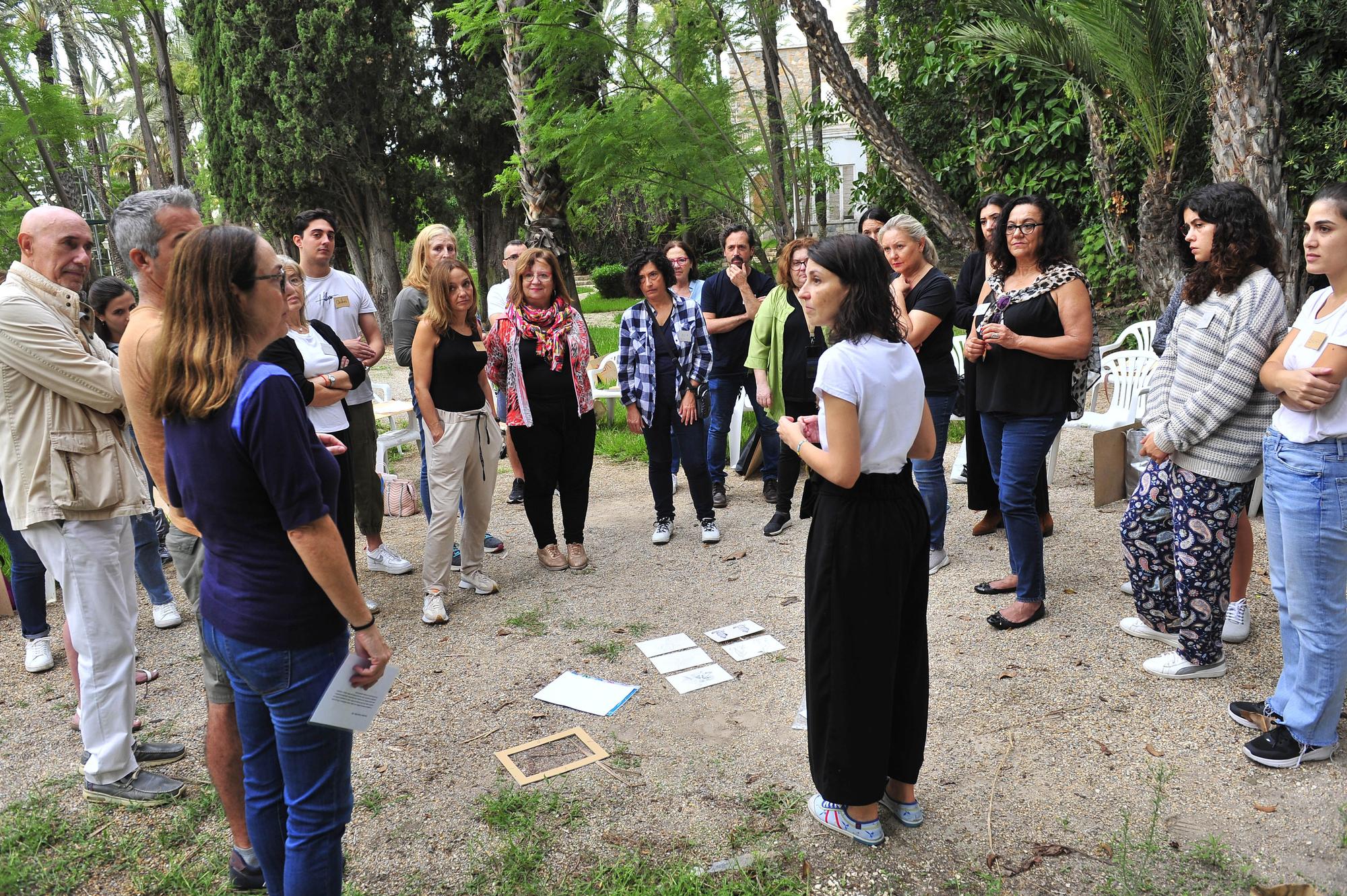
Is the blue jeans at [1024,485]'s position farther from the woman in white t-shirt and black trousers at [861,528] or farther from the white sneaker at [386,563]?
the white sneaker at [386,563]

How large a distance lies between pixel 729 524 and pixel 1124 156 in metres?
6.52

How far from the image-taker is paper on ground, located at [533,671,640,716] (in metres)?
3.98

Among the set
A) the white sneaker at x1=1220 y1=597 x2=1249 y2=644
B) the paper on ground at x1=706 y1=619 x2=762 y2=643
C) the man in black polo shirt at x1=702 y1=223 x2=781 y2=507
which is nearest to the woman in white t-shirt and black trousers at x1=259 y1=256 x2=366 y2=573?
the paper on ground at x1=706 y1=619 x2=762 y2=643

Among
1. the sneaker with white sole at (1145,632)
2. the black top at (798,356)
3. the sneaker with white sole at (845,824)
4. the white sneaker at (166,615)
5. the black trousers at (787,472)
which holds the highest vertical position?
the black top at (798,356)

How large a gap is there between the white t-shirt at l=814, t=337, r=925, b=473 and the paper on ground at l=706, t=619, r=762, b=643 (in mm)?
2171

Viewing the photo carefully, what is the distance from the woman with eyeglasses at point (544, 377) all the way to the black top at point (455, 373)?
0.34 meters

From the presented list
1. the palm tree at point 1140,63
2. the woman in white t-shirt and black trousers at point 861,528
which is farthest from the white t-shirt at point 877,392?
the palm tree at point 1140,63

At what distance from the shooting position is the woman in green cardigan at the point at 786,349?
5824 millimetres

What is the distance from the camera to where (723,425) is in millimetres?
7098

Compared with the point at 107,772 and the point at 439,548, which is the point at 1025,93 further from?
the point at 107,772

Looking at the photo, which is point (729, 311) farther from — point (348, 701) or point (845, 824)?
point (348, 701)

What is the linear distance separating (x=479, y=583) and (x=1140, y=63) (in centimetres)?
701

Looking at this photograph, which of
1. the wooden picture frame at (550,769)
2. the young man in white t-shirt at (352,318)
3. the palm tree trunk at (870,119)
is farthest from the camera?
the palm tree trunk at (870,119)

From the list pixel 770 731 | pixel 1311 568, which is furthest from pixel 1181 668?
pixel 770 731
